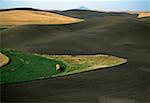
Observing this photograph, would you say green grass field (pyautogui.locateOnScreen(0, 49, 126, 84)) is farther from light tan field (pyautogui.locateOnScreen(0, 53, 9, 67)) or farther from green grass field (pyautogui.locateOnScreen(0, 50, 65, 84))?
light tan field (pyautogui.locateOnScreen(0, 53, 9, 67))

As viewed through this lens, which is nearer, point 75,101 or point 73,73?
point 75,101

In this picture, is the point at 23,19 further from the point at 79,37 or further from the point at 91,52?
the point at 91,52

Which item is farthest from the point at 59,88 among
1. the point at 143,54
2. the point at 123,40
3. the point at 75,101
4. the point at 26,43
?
the point at 123,40

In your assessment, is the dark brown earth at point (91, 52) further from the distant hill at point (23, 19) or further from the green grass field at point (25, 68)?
the distant hill at point (23, 19)

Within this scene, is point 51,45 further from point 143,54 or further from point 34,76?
point 34,76

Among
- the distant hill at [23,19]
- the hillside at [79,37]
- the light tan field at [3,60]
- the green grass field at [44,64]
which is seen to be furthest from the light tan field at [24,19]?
the light tan field at [3,60]

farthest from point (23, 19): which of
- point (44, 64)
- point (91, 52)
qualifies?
point (44, 64)
